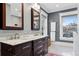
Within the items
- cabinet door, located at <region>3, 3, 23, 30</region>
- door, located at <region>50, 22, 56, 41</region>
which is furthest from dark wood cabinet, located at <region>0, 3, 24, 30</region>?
door, located at <region>50, 22, 56, 41</region>

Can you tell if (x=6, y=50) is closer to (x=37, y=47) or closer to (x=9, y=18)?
(x=9, y=18)

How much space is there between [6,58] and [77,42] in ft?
3.49

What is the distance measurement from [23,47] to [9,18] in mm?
463

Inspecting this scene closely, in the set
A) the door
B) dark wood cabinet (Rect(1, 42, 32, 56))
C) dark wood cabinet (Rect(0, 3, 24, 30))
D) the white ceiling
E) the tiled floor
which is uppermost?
the white ceiling

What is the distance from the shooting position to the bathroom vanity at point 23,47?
998 mm

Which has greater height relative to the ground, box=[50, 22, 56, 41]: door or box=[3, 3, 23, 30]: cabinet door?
box=[3, 3, 23, 30]: cabinet door

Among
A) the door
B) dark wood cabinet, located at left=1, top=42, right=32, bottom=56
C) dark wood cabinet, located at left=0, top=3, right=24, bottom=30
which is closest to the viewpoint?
dark wood cabinet, located at left=1, top=42, right=32, bottom=56

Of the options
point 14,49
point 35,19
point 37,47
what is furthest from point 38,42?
point 14,49

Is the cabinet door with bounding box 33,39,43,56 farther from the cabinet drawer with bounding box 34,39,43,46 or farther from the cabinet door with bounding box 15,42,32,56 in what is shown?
the cabinet door with bounding box 15,42,32,56

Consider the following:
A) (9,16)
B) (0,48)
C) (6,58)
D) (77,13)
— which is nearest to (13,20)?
(9,16)

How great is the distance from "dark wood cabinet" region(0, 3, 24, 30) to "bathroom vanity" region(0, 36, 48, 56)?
0.22m

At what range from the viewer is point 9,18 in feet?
3.93

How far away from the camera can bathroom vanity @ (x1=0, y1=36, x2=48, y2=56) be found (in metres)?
1.00

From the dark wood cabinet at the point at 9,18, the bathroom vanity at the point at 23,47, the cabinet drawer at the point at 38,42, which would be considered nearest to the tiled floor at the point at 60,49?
the bathroom vanity at the point at 23,47
